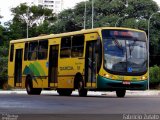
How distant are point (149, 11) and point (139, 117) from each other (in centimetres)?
7077

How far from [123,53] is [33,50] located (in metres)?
7.78

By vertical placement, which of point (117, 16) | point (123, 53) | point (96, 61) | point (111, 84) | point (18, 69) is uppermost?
point (117, 16)

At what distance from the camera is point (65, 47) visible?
102 feet

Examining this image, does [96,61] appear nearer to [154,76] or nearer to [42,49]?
[42,49]

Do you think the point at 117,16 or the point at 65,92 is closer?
the point at 65,92

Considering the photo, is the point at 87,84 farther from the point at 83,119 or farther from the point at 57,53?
the point at 83,119

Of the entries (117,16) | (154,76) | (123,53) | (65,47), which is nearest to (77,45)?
(65,47)

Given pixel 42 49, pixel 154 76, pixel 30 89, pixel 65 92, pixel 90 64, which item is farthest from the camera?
pixel 154 76

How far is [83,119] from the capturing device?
13.6 m

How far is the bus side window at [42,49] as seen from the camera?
33062 millimetres

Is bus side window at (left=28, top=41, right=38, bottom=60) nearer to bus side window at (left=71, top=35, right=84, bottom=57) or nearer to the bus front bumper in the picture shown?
bus side window at (left=71, top=35, right=84, bottom=57)

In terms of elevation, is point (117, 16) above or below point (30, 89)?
above

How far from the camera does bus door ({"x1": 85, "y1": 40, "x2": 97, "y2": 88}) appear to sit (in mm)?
28567

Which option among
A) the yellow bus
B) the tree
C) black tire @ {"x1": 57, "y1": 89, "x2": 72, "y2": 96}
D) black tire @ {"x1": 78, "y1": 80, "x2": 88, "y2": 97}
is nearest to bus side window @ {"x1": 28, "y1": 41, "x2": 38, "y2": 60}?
the yellow bus
